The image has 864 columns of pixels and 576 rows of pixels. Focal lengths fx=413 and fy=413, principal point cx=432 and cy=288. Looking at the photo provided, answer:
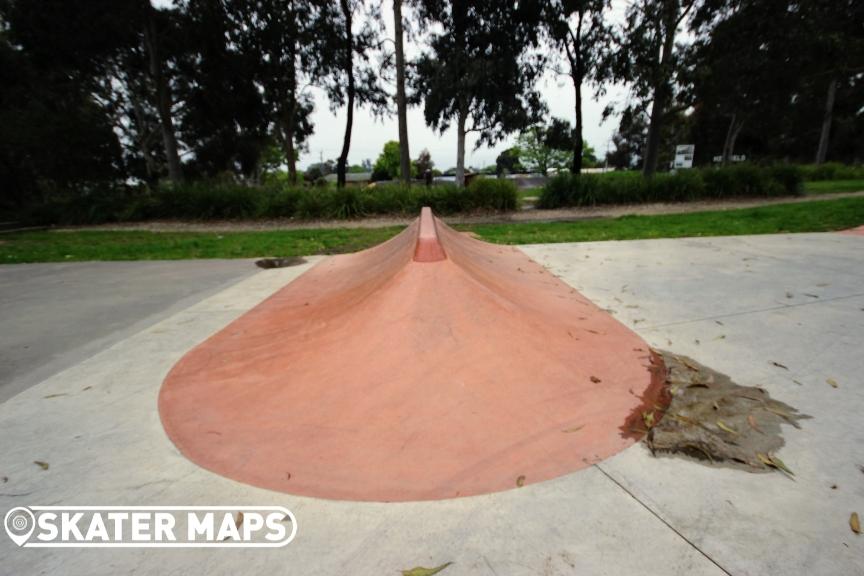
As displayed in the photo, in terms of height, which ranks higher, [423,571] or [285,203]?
[285,203]

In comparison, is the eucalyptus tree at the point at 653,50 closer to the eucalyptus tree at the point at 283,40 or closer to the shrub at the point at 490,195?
the shrub at the point at 490,195

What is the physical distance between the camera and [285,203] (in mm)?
13836

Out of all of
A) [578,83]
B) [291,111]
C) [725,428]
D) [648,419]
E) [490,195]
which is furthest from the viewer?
[291,111]

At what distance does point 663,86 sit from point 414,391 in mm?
19116

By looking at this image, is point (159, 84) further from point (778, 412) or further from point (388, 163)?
point (388, 163)

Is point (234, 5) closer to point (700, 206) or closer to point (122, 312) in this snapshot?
Result: point (122, 312)

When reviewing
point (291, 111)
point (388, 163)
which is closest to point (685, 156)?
point (291, 111)

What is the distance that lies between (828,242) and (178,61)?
2462cm

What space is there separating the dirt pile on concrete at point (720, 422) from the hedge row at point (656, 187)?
13069 millimetres

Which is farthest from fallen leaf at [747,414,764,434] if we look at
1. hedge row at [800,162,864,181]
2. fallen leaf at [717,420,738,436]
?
hedge row at [800,162,864,181]

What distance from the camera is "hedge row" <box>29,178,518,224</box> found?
13773mm

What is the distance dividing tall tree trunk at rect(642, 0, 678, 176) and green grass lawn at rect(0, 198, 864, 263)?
7.54m

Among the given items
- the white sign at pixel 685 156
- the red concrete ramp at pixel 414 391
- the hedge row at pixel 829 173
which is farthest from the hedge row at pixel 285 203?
the white sign at pixel 685 156

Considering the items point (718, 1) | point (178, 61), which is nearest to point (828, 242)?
point (718, 1)
